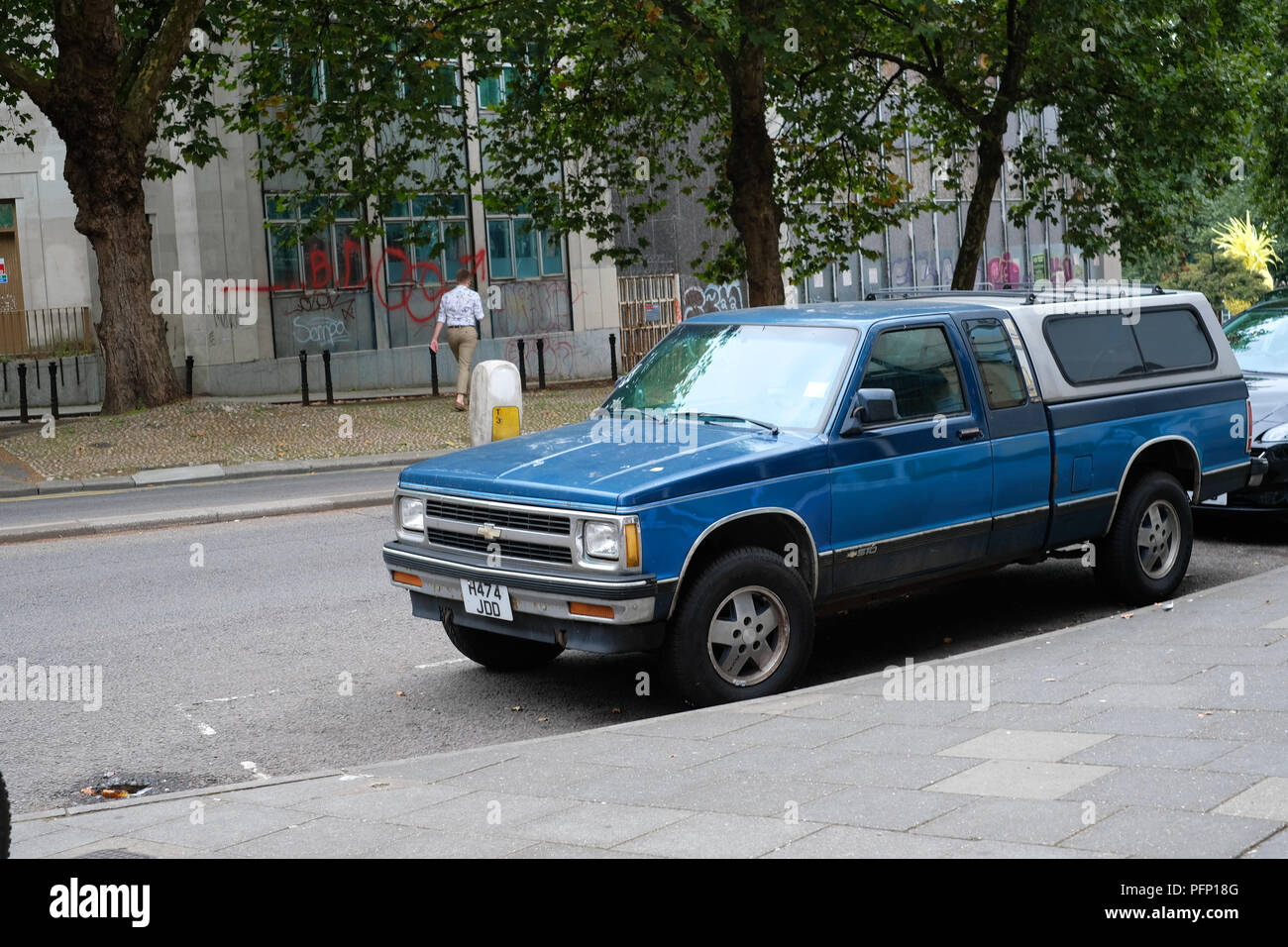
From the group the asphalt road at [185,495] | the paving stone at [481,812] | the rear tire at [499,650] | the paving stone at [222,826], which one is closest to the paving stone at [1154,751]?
the paving stone at [481,812]

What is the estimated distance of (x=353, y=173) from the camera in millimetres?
23078

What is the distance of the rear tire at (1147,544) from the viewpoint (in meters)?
8.62

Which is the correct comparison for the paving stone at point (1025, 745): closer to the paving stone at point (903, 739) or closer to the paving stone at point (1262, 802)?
the paving stone at point (903, 739)

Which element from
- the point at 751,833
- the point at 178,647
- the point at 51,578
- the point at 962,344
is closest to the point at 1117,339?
the point at 962,344

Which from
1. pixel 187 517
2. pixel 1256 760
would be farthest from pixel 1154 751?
pixel 187 517

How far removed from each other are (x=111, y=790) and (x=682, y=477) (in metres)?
2.71

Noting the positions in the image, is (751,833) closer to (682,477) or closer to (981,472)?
(682,477)

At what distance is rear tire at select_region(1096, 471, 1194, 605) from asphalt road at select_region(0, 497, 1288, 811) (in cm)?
33

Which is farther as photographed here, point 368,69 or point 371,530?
point 368,69

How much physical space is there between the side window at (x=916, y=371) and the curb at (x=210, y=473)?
33.5 feet

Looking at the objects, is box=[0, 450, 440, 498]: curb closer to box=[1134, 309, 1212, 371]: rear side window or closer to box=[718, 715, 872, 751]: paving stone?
box=[1134, 309, 1212, 371]: rear side window

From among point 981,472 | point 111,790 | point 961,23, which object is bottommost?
point 111,790

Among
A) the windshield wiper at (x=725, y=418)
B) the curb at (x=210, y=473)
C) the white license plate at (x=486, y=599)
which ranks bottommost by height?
the curb at (x=210, y=473)

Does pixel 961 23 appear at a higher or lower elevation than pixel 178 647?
higher
